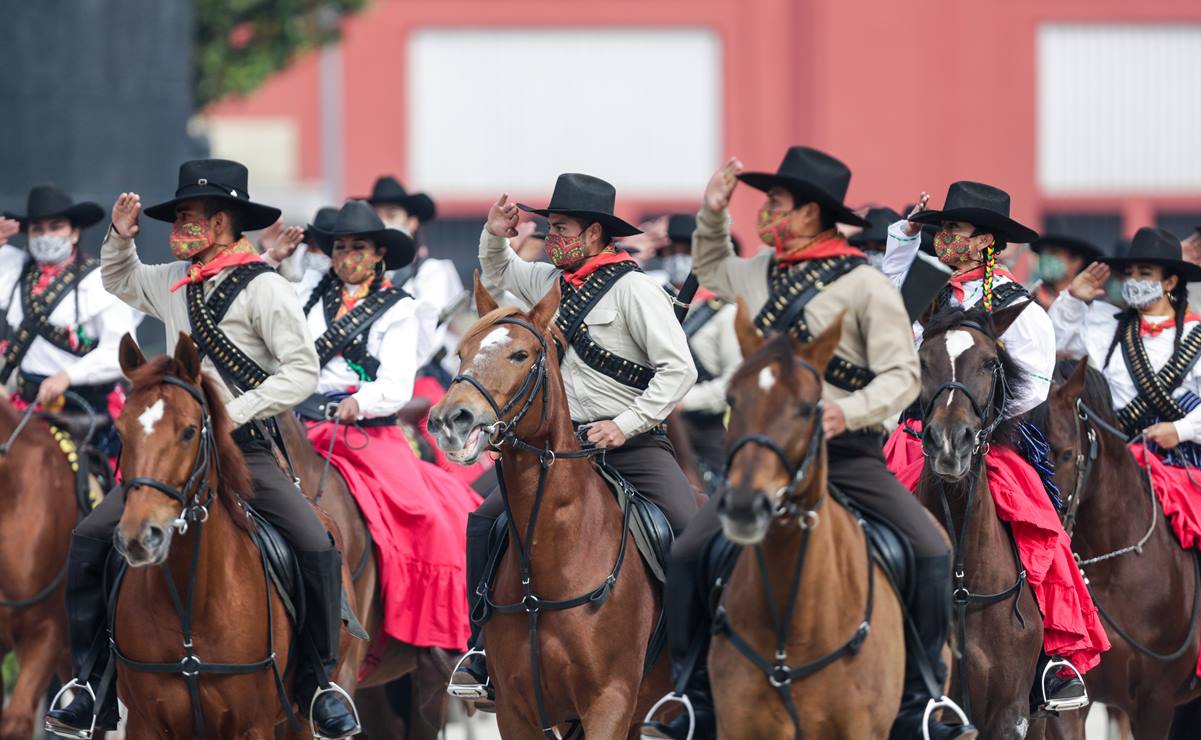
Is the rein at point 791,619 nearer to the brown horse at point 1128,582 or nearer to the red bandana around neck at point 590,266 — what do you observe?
the red bandana around neck at point 590,266

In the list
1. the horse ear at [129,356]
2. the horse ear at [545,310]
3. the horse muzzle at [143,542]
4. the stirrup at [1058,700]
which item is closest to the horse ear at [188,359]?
the horse ear at [129,356]

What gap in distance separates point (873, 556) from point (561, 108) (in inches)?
1337

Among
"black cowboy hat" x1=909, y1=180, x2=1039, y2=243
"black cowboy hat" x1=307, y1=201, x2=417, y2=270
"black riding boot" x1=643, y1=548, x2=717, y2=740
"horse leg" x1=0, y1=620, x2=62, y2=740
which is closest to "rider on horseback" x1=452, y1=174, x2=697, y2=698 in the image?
"black riding boot" x1=643, y1=548, x2=717, y2=740

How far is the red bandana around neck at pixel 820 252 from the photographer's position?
8031 mm

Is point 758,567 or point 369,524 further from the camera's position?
point 369,524

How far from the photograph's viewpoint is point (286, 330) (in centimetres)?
920

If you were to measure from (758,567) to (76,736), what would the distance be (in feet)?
11.4

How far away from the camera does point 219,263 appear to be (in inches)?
366

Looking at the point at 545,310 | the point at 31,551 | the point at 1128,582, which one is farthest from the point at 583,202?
the point at 31,551

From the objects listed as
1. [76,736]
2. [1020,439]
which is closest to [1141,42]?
[1020,439]

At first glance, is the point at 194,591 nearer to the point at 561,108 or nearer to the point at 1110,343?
the point at 1110,343

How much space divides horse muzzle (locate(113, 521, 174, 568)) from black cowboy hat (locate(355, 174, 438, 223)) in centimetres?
734

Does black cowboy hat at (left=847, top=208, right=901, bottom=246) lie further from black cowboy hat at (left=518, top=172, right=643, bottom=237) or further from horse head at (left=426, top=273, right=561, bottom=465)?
horse head at (left=426, top=273, right=561, bottom=465)

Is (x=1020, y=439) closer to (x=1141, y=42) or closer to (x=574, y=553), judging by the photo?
(x=574, y=553)
